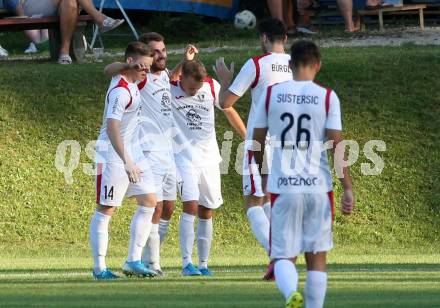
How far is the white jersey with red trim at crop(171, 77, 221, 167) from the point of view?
44.5ft

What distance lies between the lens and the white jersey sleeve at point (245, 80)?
1281 cm

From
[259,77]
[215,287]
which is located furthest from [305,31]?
[215,287]

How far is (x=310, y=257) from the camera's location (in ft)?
31.6

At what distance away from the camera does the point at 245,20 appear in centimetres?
2517

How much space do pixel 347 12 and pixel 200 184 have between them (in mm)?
10550

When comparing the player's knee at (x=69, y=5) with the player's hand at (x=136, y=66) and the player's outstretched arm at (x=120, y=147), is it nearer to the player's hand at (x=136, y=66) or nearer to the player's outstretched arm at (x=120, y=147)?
the player's hand at (x=136, y=66)

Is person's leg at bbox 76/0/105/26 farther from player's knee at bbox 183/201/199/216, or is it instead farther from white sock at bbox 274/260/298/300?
white sock at bbox 274/260/298/300

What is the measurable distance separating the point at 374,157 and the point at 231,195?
215 cm

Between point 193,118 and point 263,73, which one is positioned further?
point 193,118

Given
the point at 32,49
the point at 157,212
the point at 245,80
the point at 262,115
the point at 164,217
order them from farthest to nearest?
the point at 32,49 < the point at 164,217 < the point at 157,212 < the point at 245,80 < the point at 262,115

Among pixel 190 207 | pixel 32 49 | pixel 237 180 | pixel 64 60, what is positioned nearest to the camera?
pixel 190 207

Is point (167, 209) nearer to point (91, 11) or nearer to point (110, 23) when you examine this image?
point (110, 23)

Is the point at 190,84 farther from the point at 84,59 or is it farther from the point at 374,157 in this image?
the point at 84,59

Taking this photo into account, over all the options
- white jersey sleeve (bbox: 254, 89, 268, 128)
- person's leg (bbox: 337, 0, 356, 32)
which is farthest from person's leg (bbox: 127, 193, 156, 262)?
person's leg (bbox: 337, 0, 356, 32)
